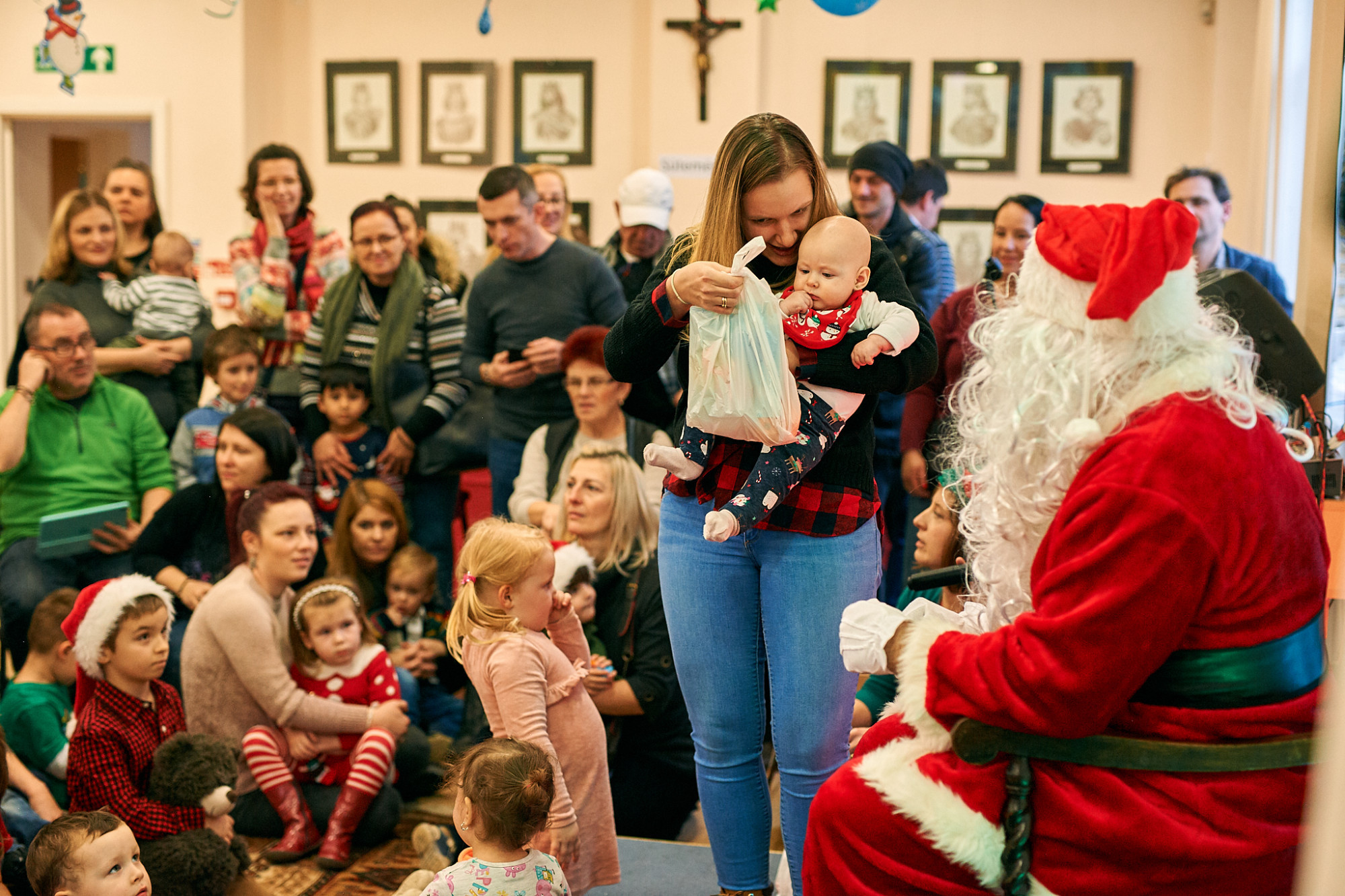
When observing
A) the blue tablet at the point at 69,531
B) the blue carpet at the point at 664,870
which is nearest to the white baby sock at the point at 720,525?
the blue carpet at the point at 664,870

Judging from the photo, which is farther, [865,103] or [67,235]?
[865,103]

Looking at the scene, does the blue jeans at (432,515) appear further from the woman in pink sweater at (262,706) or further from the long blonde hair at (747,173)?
the long blonde hair at (747,173)

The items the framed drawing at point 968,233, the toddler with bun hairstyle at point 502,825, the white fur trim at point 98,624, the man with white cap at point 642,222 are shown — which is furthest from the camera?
the framed drawing at point 968,233

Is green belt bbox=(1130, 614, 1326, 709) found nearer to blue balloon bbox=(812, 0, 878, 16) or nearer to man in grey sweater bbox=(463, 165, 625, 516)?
blue balloon bbox=(812, 0, 878, 16)

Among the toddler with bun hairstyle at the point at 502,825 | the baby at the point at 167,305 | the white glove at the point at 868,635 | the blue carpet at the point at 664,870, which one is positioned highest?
the baby at the point at 167,305

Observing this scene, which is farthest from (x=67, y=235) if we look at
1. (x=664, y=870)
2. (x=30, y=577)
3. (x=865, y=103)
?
(x=865, y=103)

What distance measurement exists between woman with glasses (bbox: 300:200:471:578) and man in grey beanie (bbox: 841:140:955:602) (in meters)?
1.43

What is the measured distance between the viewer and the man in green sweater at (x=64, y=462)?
11.7 ft

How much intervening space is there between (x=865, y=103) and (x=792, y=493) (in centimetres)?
504

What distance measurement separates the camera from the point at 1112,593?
1367 mm

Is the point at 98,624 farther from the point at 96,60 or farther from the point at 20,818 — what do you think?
the point at 96,60

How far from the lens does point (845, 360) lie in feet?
6.17

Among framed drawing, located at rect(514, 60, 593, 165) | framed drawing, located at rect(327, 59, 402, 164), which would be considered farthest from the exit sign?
framed drawing, located at rect(514, 60, 593, 165)

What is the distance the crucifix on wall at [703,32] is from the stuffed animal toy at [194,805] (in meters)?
4.79
